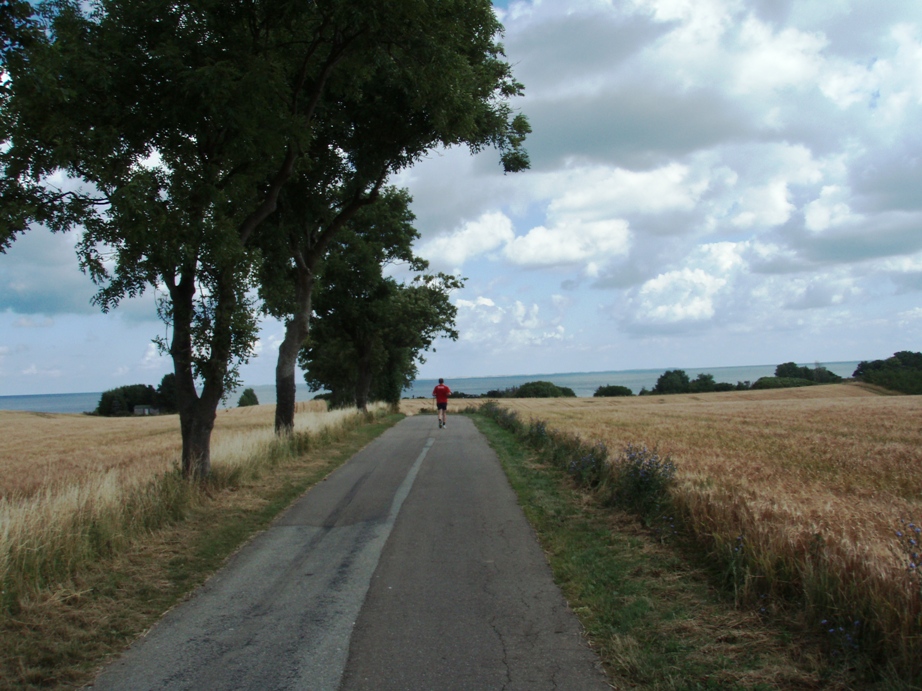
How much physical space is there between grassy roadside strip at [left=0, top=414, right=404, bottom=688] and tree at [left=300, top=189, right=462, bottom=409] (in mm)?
15993

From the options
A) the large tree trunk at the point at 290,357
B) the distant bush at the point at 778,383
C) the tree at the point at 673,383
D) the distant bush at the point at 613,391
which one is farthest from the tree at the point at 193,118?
the tree at the point at 673,383

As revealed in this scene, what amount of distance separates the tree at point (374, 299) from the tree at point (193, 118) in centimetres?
1232

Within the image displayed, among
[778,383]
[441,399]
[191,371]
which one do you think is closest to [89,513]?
[191,371]

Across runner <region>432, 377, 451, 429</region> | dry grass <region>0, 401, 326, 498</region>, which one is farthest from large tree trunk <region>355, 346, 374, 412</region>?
runner <region>432, 377, 451, 429</region>

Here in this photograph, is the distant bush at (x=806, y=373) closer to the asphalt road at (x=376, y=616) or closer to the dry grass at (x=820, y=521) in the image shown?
the dry grass at (x=820, y=521)

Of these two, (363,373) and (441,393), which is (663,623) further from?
(363,373)

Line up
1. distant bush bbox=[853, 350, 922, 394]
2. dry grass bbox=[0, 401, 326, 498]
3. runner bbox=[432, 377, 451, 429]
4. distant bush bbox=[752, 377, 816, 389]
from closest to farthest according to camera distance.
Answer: dry grass bbox=[0, 401, 326, 498] < runner bbox=[432, 377, 451, 429] < distant bush bbox=[853, 350, 922, 394] < distant bush bbox=[752, 377, 816, 389]

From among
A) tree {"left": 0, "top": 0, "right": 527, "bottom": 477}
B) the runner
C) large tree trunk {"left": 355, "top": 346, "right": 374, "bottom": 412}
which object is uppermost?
tree {"left": 0, "top": 0, "right": 527, "bottom": 477}

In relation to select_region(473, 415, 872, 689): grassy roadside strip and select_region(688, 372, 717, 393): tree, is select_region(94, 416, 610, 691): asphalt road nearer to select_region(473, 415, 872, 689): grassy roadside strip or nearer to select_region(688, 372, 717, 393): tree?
select_region(473, 415, 872, 689): grassy roadside strip

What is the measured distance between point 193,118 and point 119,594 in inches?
289

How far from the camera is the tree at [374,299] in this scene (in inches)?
1101

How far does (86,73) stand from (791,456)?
14485mm

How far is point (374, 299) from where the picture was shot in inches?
1286

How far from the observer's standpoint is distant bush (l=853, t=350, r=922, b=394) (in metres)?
68.5
